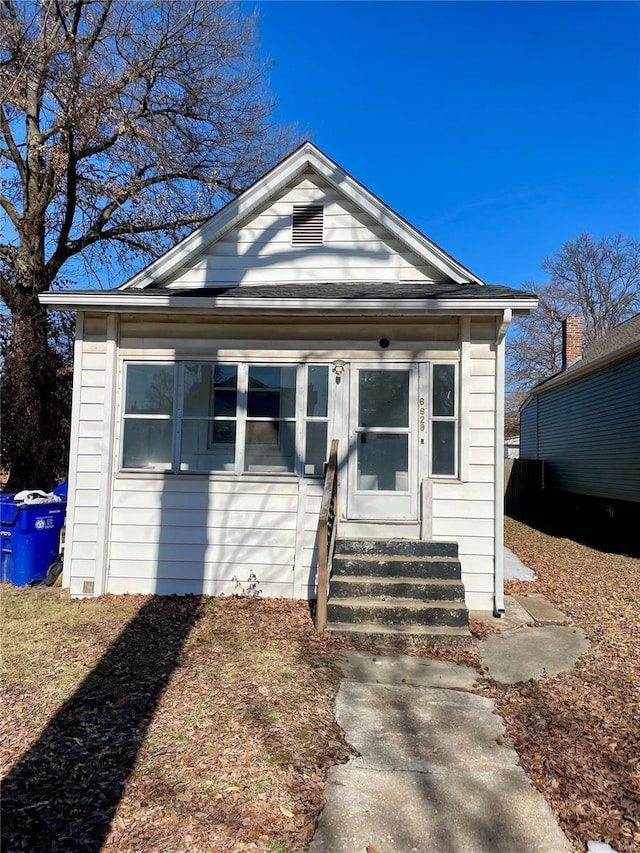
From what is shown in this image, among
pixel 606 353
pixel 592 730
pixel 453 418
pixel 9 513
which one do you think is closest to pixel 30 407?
pixel 9 513

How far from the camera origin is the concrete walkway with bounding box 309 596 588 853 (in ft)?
7.83

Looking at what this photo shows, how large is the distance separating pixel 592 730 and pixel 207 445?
182 inches

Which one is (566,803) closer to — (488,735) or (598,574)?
(488,735)

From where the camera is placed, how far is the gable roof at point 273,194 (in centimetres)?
655

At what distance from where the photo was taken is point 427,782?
9.18 ft

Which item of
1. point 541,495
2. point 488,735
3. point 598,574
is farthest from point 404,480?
point 541,495

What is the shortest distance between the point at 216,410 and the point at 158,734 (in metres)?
3.82

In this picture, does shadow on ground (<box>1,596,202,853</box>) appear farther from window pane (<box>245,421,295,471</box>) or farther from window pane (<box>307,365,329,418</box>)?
window pane (<box>307,365,329,418</box>)

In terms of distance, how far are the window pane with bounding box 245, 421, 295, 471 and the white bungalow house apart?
2 cm

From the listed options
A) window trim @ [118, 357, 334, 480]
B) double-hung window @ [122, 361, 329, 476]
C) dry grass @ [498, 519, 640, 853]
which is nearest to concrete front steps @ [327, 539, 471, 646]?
dry grass @ [498, 519, 640, 853]

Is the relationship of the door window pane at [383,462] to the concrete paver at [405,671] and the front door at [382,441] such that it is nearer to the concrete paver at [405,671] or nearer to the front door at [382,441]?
the front door at [382,441]

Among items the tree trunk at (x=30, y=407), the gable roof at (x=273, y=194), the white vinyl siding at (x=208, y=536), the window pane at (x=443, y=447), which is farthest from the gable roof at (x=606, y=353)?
the tree trunk at (x=30, y=407)

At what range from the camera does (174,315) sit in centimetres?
630

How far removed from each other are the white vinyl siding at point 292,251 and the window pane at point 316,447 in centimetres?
196
